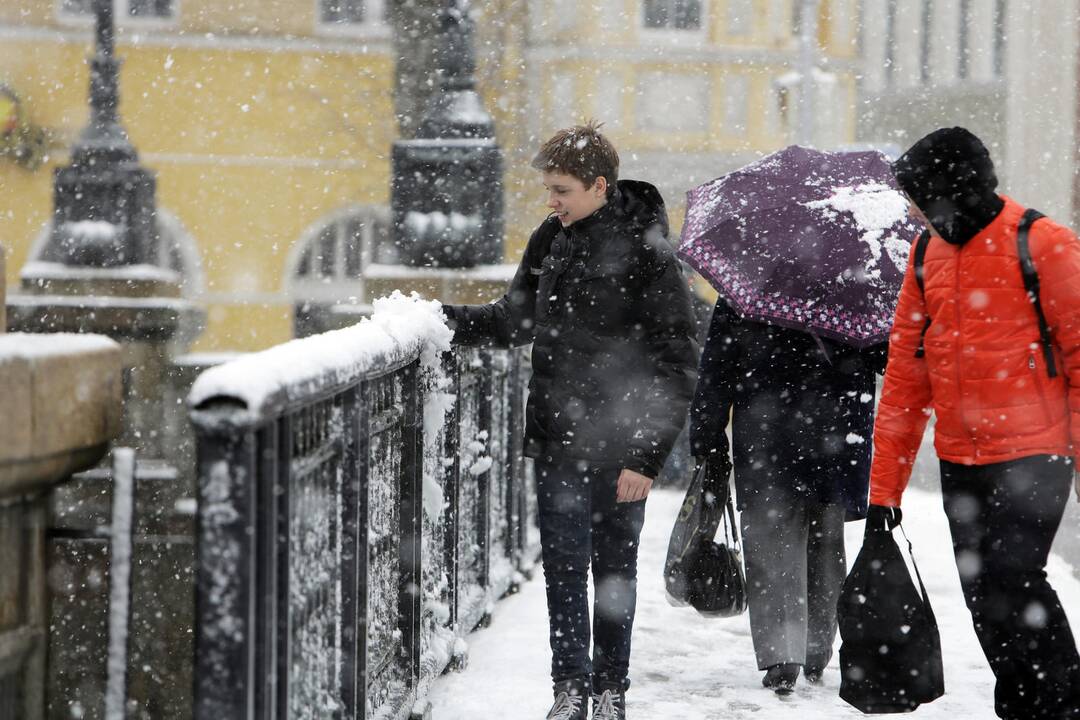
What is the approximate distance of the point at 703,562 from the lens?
5.15 meters

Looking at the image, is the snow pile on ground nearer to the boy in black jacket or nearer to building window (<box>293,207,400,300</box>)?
the boy in black jacket

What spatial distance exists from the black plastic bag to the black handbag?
1050mm

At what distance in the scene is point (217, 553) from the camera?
8.28 ft

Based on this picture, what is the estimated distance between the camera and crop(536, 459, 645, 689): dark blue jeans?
455 centimetres

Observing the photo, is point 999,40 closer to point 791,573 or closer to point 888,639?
point 791,573

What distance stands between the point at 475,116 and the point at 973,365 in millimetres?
4574

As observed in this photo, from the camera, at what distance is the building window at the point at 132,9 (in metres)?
27.5

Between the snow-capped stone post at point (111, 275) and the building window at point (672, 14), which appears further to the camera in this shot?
the building window at point (672, 14)

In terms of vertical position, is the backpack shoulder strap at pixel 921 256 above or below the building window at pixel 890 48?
below

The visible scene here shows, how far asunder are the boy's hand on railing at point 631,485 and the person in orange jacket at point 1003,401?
89 cm

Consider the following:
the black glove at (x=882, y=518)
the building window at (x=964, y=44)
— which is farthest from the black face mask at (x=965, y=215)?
the building window at (x=964, y=44)

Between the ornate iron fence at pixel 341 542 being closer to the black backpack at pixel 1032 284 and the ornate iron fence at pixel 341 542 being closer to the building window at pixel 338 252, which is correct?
the black backpack at pixel 1032 284

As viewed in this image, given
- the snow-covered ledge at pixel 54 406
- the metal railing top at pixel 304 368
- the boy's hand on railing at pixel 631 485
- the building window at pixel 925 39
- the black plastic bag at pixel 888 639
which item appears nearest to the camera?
the metal railing top at pixel 304 368

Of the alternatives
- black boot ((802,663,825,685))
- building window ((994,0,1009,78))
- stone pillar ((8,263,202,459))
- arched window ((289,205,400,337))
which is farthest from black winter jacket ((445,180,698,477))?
building window ((994,0,1009,78))
